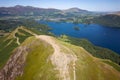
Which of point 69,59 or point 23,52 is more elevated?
point 69,59

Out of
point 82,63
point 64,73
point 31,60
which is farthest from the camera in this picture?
point 31,60

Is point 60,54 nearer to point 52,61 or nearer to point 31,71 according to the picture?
point 52,61

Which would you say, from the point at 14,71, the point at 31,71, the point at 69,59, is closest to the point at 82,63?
the point at 69,59

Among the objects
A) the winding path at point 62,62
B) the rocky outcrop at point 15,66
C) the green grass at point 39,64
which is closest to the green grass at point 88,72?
the winding path at point 62,62

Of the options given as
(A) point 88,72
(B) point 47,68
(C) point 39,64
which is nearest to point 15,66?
(C) point 39,64

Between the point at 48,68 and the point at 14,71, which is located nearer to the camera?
the point at 48,68

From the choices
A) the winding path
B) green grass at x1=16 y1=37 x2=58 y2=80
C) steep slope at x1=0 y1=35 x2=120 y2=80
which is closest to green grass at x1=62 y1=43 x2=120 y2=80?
steep slope at x1=0 y1=35 x2=120 y2=80

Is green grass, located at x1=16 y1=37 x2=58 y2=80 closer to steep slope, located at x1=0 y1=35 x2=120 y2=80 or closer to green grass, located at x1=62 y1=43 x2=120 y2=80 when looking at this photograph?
steep slope, located at x1=0 y1=35 x2=120 y2=80
